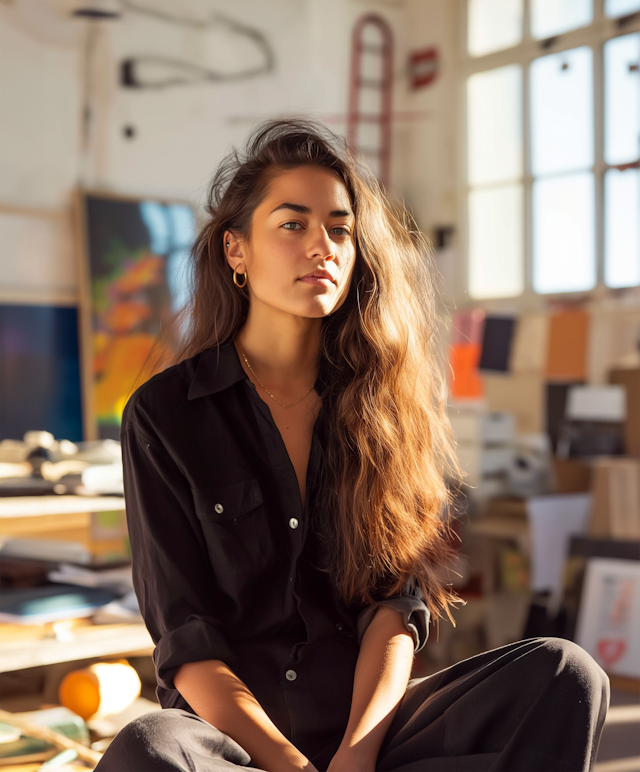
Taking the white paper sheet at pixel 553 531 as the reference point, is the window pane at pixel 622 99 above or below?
above

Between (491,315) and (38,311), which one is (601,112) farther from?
(38,311)

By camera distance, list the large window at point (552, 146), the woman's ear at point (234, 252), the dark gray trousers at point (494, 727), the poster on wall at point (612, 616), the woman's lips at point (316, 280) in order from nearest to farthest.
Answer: the dark gray trousers at point (494, 727), the woman's lips at point (316, 280), the woman's ear at point (234, 252), the poster on wall at point (612, 616), the large window at point (552, 146)

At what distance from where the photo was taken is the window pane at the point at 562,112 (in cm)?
390

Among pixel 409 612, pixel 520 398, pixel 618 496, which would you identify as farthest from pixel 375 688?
pixel 520 398

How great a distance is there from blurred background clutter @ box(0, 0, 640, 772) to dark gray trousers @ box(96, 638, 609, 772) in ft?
4.91

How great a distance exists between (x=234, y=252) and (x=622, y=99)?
2.75 metres

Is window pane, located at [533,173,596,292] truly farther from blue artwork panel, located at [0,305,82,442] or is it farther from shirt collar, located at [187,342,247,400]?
shirt collar, located at [187,342,247,400]

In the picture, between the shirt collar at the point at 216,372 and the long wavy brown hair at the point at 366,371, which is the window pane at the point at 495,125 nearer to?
the long wavy brown hair at the point at 366,371

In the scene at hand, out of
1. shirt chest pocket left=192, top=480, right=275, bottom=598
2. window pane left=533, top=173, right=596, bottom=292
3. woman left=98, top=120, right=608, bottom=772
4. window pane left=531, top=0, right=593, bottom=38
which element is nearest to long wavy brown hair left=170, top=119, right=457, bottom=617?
woman left=98, top=120, right=608, bottom=772

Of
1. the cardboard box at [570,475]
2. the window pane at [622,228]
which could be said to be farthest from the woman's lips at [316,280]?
the window pane at [622,228]

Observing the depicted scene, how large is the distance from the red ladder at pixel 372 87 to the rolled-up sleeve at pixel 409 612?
9.78 feet

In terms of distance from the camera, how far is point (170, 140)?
3725mm

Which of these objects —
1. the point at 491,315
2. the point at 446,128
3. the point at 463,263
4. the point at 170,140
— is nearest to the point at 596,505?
the point at 491,315

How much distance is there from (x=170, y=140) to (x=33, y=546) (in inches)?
78.6
